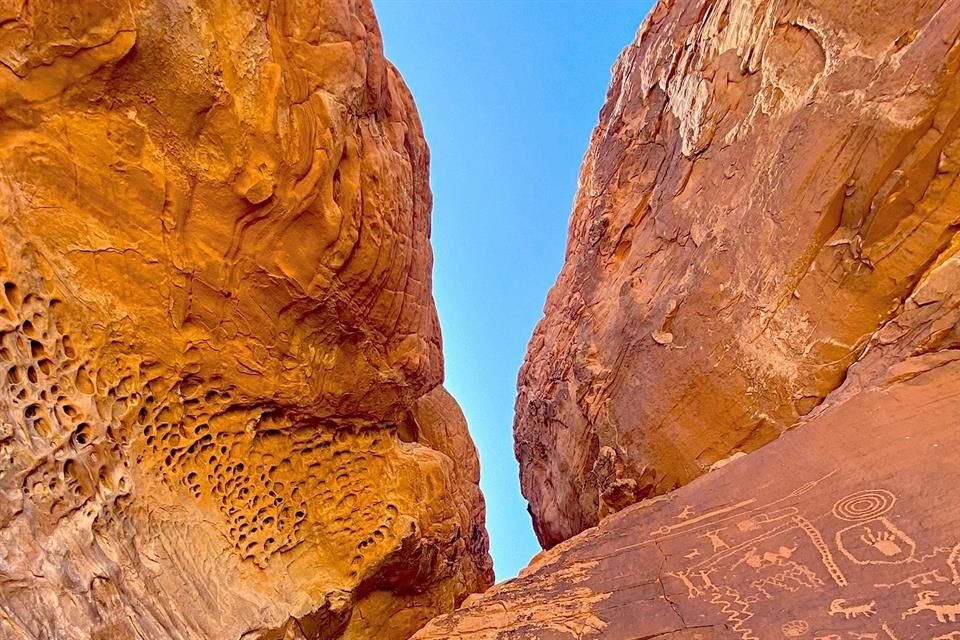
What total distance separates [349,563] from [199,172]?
13.3 ft

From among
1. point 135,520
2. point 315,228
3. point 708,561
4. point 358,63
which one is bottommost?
point 708,561

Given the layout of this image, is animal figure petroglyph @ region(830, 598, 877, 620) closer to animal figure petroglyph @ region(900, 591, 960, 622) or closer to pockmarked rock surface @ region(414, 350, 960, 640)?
pockmarked rock surface @ region(414, 350, 960, 640)

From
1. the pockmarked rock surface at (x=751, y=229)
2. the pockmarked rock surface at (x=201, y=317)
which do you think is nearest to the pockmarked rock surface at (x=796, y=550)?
the pockmarked rock surface at (x=751, y=229)

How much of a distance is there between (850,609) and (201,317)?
5229 millimetres

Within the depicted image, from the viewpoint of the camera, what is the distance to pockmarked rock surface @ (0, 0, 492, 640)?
14.1 ft

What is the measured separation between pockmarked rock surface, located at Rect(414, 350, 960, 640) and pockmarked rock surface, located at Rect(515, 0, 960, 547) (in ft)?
2.03

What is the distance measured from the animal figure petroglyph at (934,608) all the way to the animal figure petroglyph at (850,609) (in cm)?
15

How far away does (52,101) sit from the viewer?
175 inches

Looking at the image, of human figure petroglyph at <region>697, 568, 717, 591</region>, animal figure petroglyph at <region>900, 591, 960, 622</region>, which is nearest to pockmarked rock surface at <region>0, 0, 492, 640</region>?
human figure petroglyph at <region>697, 568, 717, 591</region>

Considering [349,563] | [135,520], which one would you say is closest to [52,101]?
[135,520]

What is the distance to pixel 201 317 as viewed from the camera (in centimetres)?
532

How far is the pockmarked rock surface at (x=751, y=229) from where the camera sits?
15.2ft

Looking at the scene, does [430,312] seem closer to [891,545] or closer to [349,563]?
[349,563]

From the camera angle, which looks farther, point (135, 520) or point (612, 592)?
point (135, 520)
